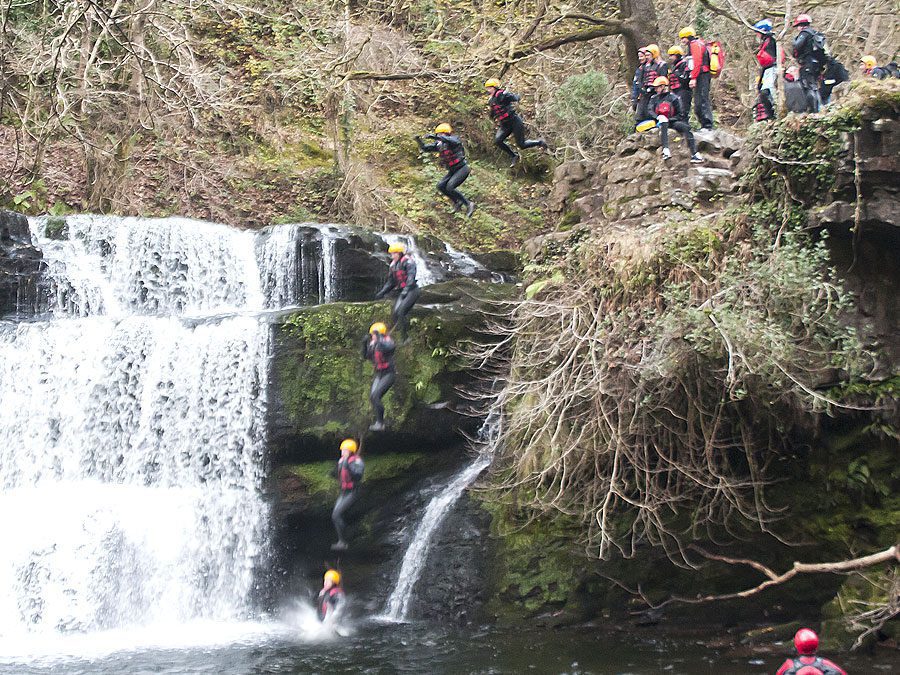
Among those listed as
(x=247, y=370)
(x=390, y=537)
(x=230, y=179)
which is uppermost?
(x=230, y=179)

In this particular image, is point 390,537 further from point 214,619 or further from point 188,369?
point 188,369

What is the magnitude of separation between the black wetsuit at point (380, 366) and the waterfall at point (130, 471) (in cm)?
188

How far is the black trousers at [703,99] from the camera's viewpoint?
13383 mm

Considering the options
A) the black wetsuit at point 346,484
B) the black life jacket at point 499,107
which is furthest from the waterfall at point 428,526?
the black life jacket at point 499,107

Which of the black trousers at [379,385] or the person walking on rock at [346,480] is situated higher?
the black trousers at [379,385]

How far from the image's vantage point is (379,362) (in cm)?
1221

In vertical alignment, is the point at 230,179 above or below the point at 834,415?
above

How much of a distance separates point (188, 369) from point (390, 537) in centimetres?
388

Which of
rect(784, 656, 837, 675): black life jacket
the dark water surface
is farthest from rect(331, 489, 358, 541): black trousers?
rect(784, 656, 837, 675): black life jacket

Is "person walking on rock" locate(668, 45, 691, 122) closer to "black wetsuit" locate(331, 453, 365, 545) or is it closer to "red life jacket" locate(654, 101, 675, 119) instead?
"red life jacket" locate(654, 101, 675, 119)

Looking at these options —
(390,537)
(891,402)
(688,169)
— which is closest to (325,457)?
(390,537)

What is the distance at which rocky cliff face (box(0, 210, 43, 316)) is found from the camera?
628 inches

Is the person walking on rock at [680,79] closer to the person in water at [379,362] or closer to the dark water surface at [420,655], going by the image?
the person in water at [379,362]

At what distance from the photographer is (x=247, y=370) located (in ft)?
45.1
